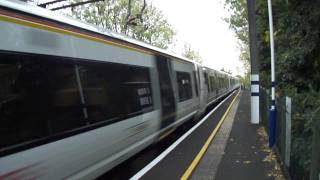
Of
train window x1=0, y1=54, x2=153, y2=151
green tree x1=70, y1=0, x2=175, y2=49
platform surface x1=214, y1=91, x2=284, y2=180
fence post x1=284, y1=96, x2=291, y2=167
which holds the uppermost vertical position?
green tree x1=70, y1=0, x2=175, y2=49

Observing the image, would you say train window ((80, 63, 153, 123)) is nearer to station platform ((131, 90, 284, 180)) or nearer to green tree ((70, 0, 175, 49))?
station platform ((131, 90, 284, 180))

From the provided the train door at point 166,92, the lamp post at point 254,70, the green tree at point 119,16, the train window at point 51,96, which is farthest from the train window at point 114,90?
the green tree at point 119,16

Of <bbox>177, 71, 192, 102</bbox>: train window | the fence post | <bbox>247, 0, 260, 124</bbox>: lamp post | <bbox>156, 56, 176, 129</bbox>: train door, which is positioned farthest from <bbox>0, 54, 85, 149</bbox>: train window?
<bbox>247, 0, 260, 124</bbox>: lamp post

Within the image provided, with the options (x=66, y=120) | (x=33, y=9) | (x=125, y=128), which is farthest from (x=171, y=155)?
(x=33, y=9)

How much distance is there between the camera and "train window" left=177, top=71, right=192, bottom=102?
1318cm

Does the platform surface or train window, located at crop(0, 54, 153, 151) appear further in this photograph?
the platform surface

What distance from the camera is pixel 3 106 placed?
13.3ft

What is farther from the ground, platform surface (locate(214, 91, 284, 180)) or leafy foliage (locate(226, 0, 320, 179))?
leafy foliage (locate(226, 0, 320, 179))

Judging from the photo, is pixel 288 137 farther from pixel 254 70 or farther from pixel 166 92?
pixel 254 70

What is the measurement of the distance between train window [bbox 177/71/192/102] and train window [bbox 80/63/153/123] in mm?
3909

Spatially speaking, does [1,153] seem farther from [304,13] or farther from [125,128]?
[304,13]

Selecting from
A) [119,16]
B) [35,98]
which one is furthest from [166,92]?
[119,16]

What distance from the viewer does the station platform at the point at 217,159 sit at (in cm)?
731

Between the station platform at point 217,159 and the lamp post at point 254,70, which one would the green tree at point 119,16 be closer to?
the lamp post at point 254,70
